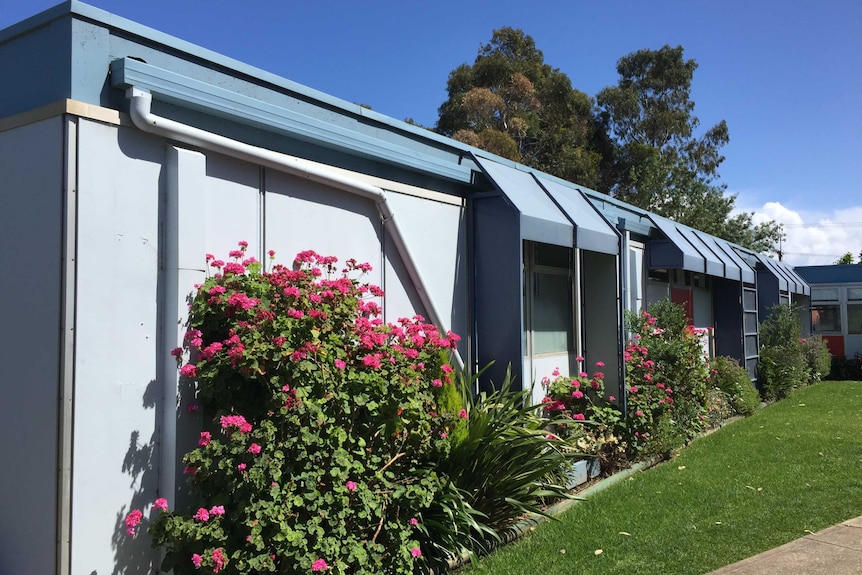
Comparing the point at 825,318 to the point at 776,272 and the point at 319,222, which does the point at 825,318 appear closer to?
the point at 776,272

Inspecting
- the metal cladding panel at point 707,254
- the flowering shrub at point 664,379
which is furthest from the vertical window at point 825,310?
the flowering shrub at point 664,379

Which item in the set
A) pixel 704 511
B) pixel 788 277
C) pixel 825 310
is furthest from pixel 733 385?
pixel 825 310

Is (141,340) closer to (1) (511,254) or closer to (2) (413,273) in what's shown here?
(2) (413,273)

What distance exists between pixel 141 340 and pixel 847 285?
2461cm

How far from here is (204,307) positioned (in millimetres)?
4082

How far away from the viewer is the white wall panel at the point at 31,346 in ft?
11.9

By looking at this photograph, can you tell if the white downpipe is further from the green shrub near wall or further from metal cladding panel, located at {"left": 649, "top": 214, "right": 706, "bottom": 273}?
metal cladding panel, located at {"left": 649, "top": 214, "right": 706, "bottom": 273}

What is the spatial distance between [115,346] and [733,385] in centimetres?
1085

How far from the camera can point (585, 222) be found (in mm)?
7926

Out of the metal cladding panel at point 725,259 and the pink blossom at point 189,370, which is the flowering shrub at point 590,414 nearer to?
the pink blossom at point 189,370

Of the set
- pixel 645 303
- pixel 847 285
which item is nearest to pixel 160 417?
pixel 645 303

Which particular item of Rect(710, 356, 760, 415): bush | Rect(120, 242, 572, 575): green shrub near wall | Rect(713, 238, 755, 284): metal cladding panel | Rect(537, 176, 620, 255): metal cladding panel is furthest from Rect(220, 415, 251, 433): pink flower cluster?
Rect(713, 238, 755, 284): metal cladding panel

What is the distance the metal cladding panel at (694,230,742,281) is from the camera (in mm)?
13428

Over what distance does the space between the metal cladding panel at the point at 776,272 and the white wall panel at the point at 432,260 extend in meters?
13.9
